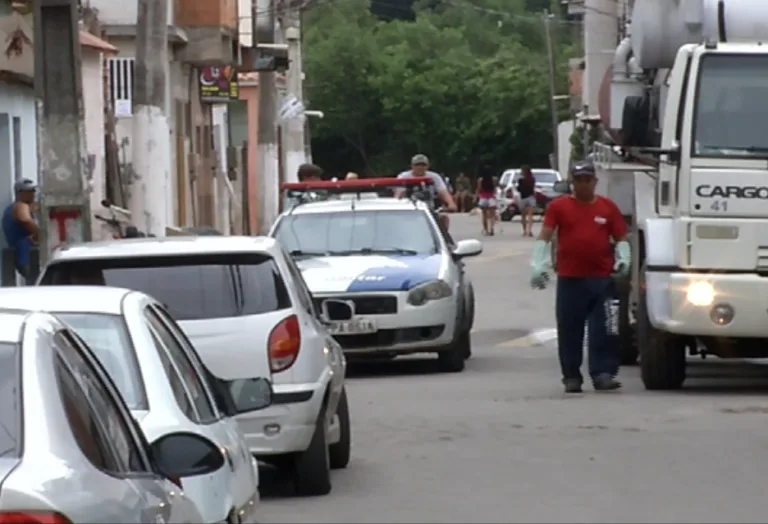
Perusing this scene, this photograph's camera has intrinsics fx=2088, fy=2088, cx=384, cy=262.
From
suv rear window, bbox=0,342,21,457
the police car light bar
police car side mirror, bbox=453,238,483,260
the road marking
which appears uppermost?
suv rear window, bbox=0,342,21,457

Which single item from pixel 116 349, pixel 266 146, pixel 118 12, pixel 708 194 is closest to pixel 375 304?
pixel 708 194

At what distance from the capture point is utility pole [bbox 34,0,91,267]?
2017 cm

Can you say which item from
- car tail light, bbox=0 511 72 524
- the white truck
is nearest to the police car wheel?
the white truck

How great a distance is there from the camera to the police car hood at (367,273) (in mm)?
18344

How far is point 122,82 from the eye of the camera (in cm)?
3950

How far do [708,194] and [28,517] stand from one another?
11742 millimetres

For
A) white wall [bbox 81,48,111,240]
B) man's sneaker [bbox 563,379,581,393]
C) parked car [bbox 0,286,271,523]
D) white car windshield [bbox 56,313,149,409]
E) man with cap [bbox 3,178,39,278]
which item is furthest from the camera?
white wall [bbox 81,48,111,240]

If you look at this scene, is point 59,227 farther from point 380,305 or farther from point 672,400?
point 672,400

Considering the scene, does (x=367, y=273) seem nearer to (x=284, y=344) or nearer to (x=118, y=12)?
(x=284, y=344)

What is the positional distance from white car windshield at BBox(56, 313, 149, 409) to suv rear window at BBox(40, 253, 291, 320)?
2.94 meters

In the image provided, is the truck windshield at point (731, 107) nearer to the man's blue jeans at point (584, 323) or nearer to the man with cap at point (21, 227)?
the man's blue jeans at point (584, 323)

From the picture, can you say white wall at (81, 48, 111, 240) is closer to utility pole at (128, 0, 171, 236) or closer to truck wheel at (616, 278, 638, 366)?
utility pole at (128, 0, 171, 236)

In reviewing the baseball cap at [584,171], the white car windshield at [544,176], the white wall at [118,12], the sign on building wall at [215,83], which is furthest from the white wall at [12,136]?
the white car windshield at [544,176]

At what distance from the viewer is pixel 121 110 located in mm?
38969
